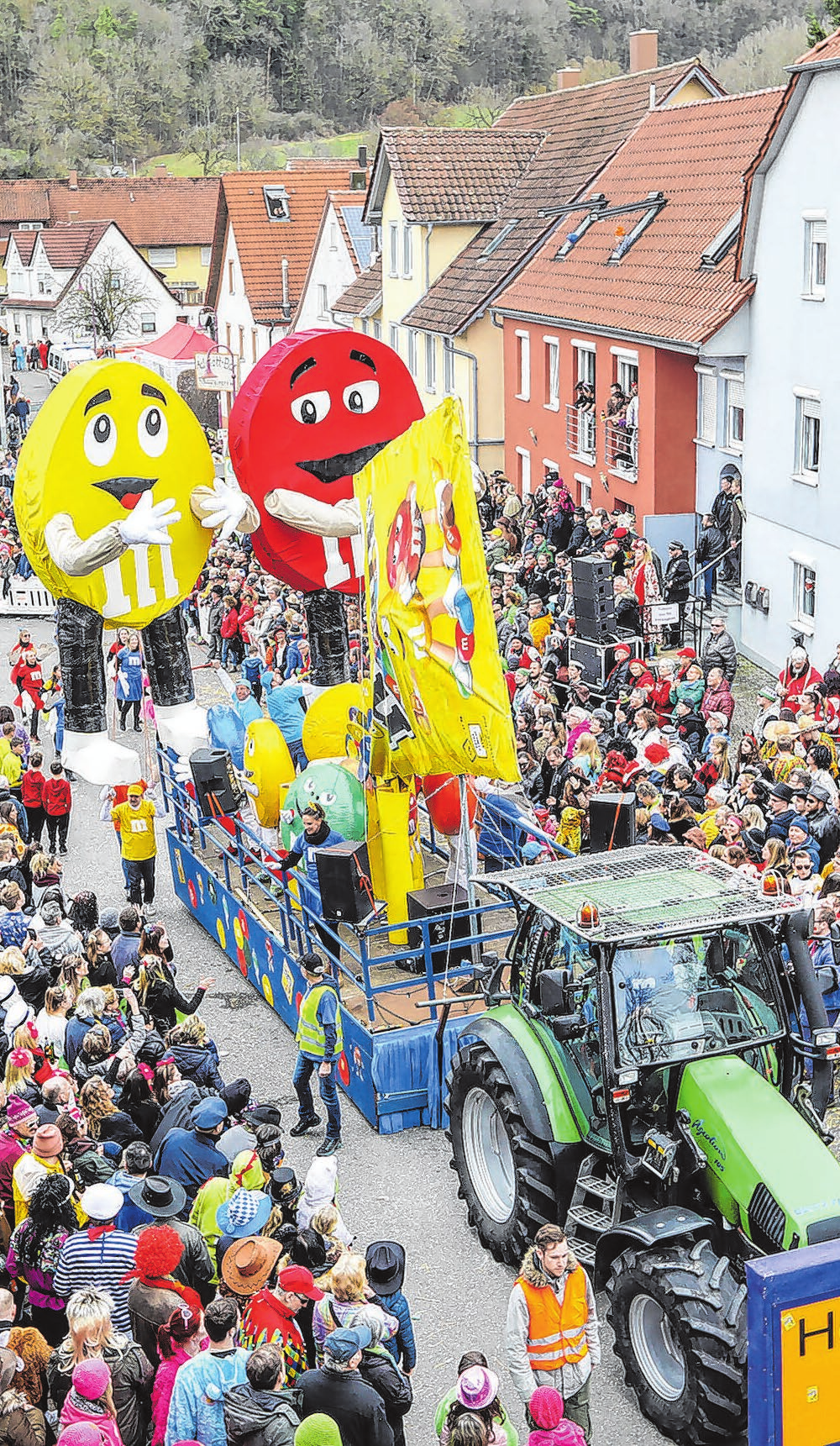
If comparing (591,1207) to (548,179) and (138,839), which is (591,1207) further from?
(548,179)

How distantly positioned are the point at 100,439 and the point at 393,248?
26892mm

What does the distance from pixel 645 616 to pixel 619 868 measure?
1149cm

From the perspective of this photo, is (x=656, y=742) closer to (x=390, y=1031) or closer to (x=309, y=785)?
(x=309, y=785)

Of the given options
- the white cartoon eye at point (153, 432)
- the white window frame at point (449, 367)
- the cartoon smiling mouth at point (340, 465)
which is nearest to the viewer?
the white cartoon eye at point (153, 432)

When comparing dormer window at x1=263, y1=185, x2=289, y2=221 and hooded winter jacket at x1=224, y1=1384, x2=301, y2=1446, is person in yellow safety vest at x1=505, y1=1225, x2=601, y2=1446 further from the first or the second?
dormer window at x1=263, y1=185, x2=289, y2=221

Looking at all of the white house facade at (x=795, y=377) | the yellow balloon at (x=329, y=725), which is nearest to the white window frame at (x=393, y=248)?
the white house facade at (x=795, y=377)

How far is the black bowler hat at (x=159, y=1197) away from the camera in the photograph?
8266mm

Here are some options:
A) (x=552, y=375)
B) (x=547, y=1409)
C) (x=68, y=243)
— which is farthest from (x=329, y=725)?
(x=68, y=243)

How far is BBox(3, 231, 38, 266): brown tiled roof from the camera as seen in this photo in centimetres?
7619

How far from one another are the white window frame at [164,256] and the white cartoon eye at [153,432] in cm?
6398

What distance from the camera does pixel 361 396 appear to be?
46.8 feet

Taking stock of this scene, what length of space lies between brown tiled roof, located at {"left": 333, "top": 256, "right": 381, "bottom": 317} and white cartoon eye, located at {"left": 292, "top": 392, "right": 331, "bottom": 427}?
92.5 feet

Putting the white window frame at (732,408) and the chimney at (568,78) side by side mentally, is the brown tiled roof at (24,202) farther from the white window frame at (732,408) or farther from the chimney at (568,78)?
the white window frame at (732,408)

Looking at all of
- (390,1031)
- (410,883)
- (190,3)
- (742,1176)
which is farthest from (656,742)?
(190,3)
